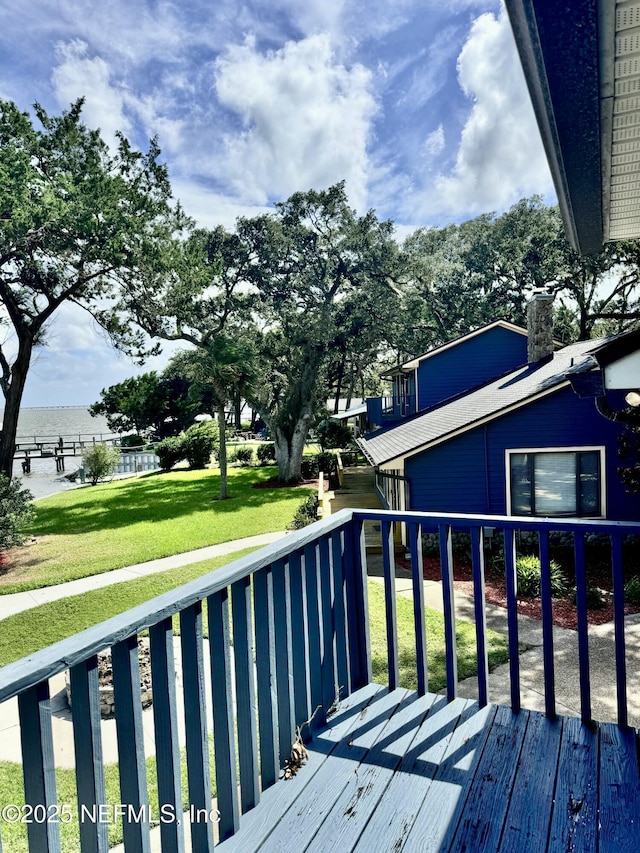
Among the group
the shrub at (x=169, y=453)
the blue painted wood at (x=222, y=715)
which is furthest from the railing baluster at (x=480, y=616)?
the shrub at (x=169, y=453)

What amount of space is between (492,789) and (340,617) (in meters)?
0.94

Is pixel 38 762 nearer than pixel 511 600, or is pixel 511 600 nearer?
pixel 38 762

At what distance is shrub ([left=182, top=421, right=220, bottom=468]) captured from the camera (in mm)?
26297

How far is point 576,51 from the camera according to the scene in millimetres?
1075

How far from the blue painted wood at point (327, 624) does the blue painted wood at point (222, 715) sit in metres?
0.71

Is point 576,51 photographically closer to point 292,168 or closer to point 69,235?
point 69,235

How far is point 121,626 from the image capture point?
1.33 m

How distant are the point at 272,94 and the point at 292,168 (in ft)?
39.6

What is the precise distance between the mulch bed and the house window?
1498 mm

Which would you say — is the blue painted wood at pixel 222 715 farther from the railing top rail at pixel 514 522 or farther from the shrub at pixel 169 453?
the shrub at pixel 169 453

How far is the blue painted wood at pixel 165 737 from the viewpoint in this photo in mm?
1465

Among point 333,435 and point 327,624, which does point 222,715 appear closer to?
point 327,624

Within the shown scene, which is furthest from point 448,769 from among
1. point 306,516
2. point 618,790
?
point 306,516

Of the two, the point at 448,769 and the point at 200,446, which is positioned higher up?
the point at 448,769
